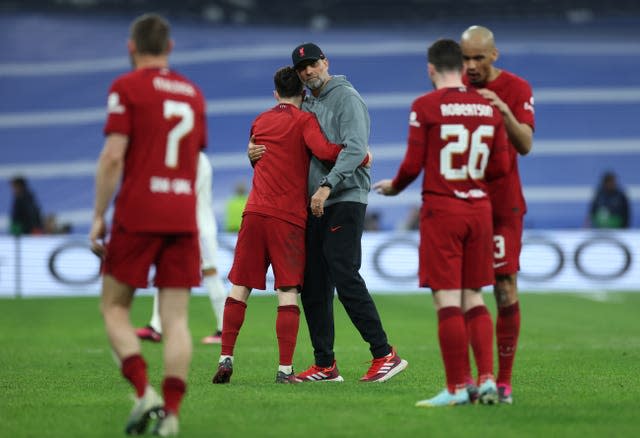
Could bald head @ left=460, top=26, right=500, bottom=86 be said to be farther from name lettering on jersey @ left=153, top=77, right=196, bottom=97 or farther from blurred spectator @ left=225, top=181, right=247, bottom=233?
blurred spectator @ left=225, top=181, right=247, bottom=233

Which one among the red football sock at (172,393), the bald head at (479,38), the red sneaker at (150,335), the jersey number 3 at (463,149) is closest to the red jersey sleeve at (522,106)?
the bald head at (479,38)

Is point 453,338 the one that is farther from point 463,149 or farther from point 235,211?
point 235,211

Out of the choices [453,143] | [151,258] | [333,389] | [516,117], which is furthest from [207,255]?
[151,258]

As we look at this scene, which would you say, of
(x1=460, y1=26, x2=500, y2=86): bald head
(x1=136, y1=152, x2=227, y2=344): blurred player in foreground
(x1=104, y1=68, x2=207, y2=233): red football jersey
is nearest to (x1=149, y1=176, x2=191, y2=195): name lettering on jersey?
(x1=104, y1=68, x2=207, y2=233): red football jersey

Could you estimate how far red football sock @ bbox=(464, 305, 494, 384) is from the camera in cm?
622

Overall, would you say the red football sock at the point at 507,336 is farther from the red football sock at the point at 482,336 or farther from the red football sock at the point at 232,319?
the red football sock at the point at 232,319

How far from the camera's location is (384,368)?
7.61 metres

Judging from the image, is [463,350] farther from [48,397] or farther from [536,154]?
[536,154]

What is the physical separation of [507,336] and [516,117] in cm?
129

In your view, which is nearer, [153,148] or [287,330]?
[153,148]

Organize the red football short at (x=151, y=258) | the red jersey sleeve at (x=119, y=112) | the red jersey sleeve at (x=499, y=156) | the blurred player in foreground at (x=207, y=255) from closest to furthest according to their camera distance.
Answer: the red jersey sleeve at (x=119, y=112)
the red football short at (x=151, y=258)
the red jersey sleeve at (x=499, y=156)
the blurred player in foreground at (x=207, y=255)

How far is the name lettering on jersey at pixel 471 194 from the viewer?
19.9ft

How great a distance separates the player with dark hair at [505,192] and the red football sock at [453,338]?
50 centimetres

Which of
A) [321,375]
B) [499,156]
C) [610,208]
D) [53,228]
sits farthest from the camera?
[53,228]
